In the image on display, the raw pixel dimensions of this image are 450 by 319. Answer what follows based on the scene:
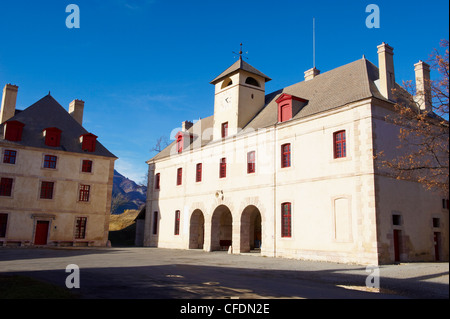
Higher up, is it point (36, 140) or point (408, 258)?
point (36, 140)

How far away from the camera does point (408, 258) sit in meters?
19.2

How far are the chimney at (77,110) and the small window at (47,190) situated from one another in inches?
343

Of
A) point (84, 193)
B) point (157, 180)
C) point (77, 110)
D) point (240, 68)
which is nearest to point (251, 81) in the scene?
point (240, 68)

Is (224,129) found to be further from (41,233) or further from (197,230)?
(41,233)

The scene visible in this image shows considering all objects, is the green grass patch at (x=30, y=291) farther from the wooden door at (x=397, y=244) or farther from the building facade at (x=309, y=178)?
the wooden door at (x=397, y=244)

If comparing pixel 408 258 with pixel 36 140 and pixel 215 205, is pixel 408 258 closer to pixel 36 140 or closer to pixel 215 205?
pixel 215 205

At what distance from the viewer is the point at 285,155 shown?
2366cm

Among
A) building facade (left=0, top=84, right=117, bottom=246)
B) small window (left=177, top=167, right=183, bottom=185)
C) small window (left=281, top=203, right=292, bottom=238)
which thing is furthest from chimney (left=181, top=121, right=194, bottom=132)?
small window (left=281, top=203, right=292, bottom=238)

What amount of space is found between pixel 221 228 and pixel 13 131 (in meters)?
18.8
